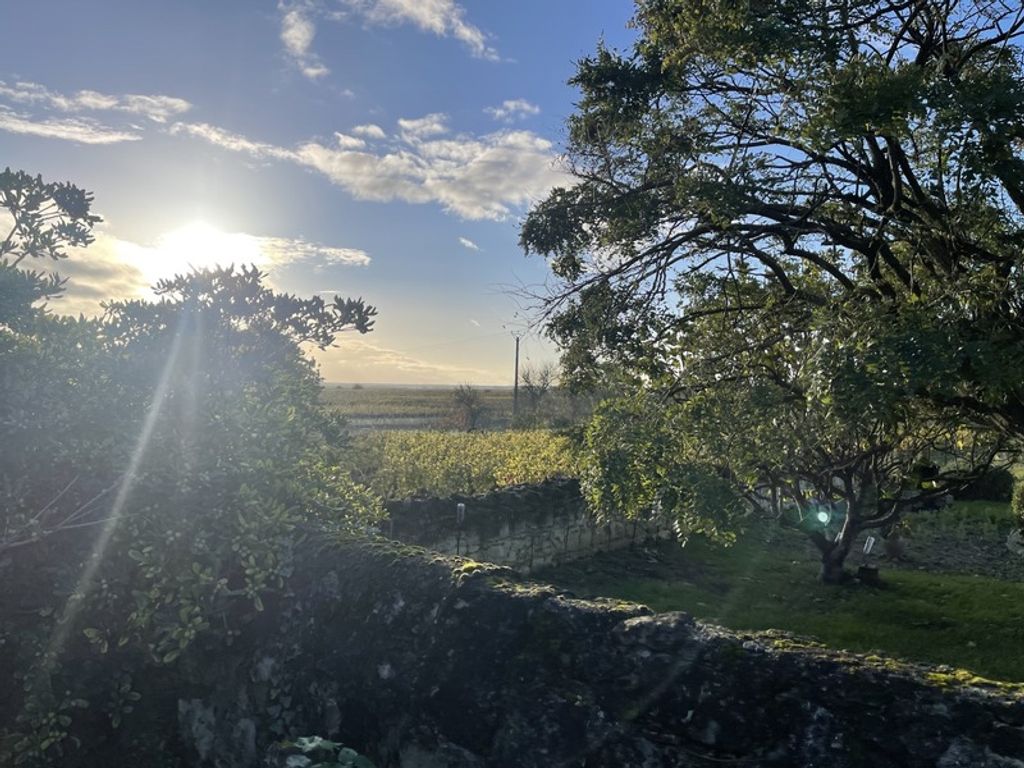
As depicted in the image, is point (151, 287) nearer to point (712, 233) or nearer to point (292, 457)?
point (292, 457)

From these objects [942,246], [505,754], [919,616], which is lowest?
[919,616]

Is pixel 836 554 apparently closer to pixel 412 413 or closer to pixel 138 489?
pixel 138 489

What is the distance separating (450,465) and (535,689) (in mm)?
13504

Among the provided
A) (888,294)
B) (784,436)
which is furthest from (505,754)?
(888,294)

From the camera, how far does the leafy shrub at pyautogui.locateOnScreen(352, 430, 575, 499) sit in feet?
48.4

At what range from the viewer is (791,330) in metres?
8.70

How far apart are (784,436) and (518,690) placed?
257 inches

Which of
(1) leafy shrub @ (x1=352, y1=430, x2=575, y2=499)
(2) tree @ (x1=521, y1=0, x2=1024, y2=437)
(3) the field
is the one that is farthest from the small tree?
(2) tree @ (x1=521, y1=0, x2=1024, y2=437)

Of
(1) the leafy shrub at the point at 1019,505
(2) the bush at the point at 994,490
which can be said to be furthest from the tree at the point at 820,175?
(2) the bush at the point at 994,490

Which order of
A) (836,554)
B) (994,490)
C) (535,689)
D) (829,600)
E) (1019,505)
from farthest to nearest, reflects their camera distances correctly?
(994,490) → (1019,505) → (836,554) → (829,600) → (535,689)

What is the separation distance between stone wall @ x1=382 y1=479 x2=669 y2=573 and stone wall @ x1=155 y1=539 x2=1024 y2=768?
5501 mm

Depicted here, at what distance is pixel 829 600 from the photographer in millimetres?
12648

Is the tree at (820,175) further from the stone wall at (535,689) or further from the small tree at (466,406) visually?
the small tree at (466,406)

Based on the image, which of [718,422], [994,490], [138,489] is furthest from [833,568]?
[994,490]
